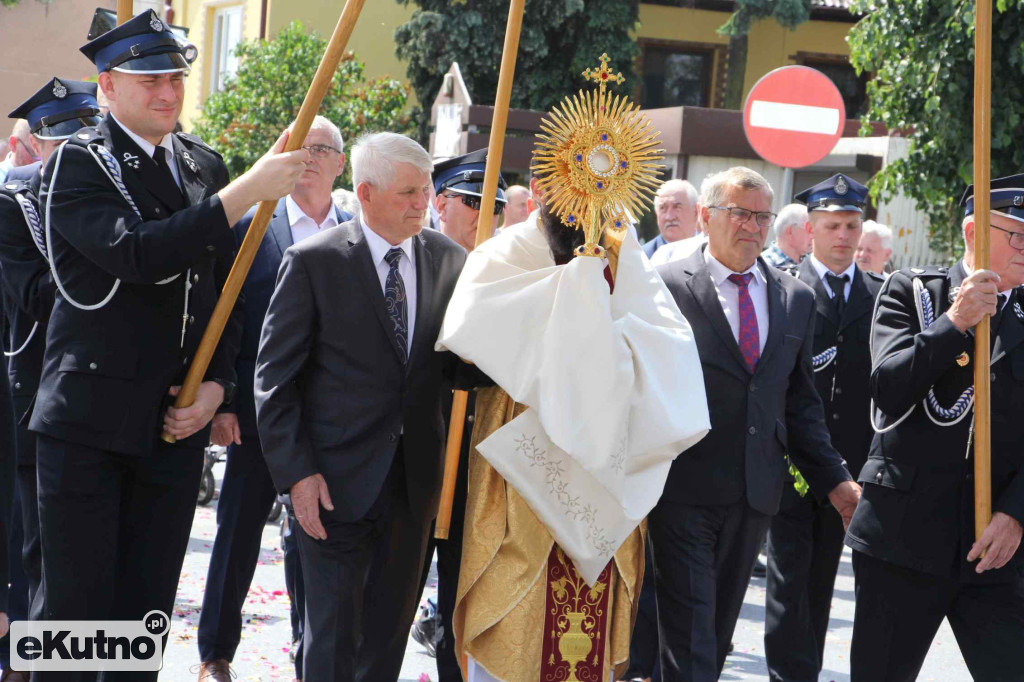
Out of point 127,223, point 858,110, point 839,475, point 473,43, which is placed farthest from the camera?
point 858,110

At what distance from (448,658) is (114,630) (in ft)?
4.44

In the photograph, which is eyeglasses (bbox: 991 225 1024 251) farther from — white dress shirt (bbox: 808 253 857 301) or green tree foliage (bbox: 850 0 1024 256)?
green tree foliage (bbox: 850 0 1024 256)

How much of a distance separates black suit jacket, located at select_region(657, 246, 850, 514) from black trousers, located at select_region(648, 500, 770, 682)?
0.07 m

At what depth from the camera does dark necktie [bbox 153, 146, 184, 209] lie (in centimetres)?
454

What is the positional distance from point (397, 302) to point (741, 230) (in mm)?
1481

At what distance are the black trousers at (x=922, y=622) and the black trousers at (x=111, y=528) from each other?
8.15 feet

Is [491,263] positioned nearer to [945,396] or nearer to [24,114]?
[945,396]

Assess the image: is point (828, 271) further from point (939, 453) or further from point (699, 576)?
point (699, 576)

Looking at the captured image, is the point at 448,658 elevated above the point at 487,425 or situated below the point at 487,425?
below

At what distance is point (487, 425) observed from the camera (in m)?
4.81

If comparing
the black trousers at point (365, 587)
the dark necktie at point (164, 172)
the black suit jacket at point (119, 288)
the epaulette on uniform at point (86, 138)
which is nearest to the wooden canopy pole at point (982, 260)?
the black trousers at point (365, 587)

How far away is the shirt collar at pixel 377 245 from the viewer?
4762 mm

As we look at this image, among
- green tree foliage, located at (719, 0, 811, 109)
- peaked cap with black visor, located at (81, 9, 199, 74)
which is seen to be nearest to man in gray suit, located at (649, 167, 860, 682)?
peaked cap with black visor, located at (81, 9, 199, 74)

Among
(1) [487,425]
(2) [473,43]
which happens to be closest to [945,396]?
(1) [487,425]
